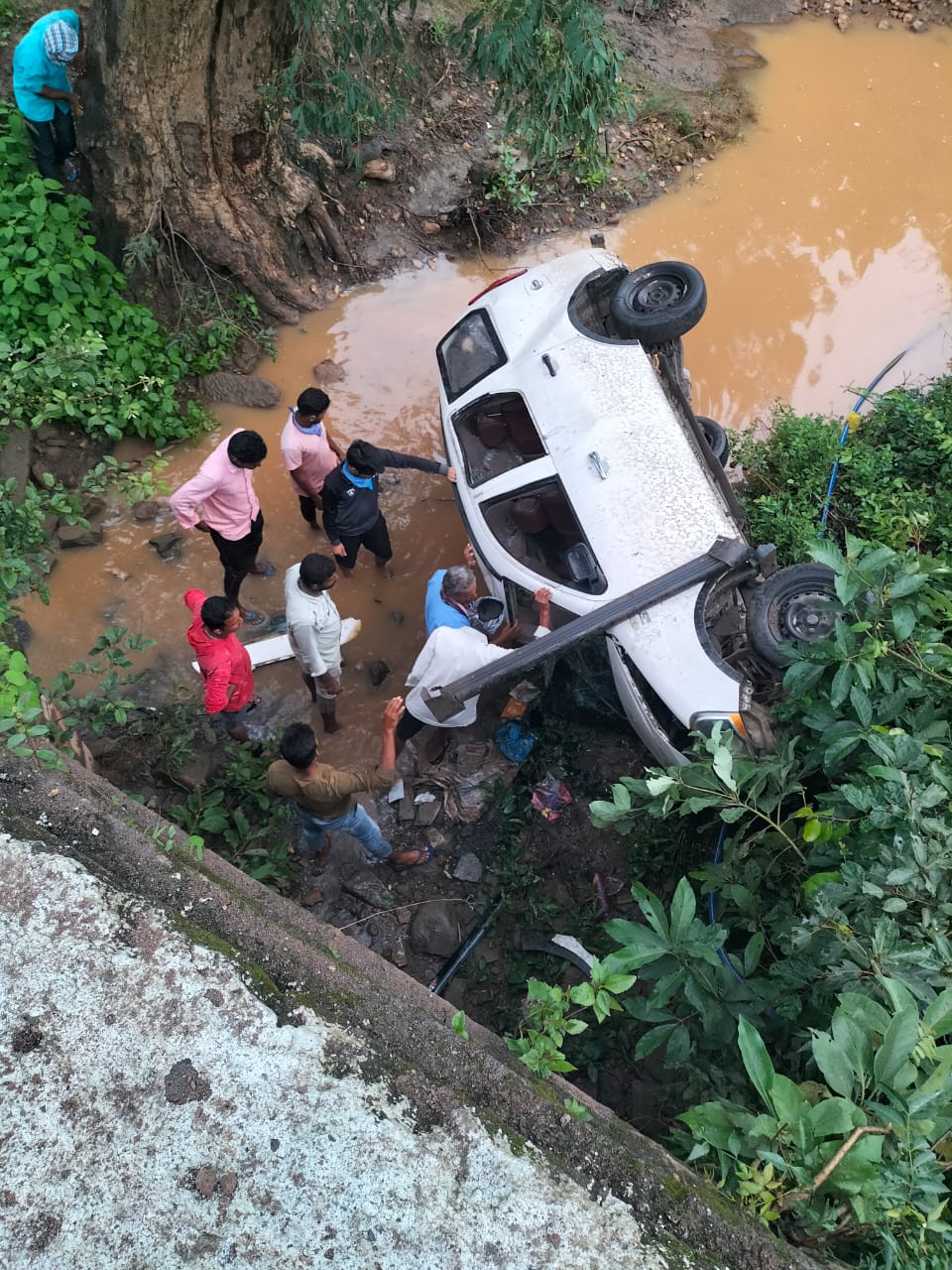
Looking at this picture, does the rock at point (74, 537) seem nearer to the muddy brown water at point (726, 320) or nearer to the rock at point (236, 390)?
the muddy brown water at point (726, 320)

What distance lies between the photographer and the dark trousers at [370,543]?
5.39 meters

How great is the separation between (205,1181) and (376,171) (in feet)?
26.4

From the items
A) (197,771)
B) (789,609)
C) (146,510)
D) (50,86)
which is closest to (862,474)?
(789,609)

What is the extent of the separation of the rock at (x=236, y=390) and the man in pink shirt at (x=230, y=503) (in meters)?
1.85

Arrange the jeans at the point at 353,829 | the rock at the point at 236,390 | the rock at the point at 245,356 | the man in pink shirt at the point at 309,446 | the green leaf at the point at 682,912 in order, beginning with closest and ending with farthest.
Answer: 1. the green leaf at the point at 682,912
2. the jeans at the point at 353,829
3. the man in pink shirt at the point at 309,446
4. the rock at the point at 236,390
5. the rock at the point at 245,356

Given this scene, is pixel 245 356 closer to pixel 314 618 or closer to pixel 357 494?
pixel 357 494

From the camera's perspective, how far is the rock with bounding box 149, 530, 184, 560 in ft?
19.3

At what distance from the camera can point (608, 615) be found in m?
4.25

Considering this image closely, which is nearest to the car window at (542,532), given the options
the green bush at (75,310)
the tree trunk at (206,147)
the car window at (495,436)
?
the car window at (495,436)

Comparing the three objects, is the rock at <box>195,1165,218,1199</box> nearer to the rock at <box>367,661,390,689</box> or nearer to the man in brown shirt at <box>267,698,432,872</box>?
the man in brown shirt at <box>267,698,432,872</box>

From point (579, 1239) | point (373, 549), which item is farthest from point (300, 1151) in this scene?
point (373, 549)

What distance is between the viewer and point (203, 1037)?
7.29 ft

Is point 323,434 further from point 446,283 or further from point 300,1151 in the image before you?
point 300,1151

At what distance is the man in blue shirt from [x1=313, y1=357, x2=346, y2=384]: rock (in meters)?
2.36
